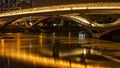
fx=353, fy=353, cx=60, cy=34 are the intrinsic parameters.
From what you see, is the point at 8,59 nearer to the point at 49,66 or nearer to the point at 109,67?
the point at 49,66

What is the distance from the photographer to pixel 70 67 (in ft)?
77.7

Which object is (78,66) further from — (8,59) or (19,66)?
(8,59)

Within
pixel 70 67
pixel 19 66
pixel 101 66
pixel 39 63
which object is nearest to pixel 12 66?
pixel 19 66

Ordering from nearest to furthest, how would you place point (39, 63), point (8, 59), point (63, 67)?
point (63, 67), point (39, 63), point (8, 59)

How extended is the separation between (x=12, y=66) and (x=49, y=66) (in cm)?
256

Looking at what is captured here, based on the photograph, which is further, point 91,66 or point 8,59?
point 8,59

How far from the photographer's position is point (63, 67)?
2356 centimetres

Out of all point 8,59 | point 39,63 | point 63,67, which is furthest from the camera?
point 8,59

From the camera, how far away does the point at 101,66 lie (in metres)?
24.5

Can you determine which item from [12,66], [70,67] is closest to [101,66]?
[70,67]

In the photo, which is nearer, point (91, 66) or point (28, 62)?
point (91, 66)

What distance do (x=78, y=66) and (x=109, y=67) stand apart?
2123mm

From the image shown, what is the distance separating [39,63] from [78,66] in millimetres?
3159

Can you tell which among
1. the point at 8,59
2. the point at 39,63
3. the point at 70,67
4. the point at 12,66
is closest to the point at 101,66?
the point at 70,67
